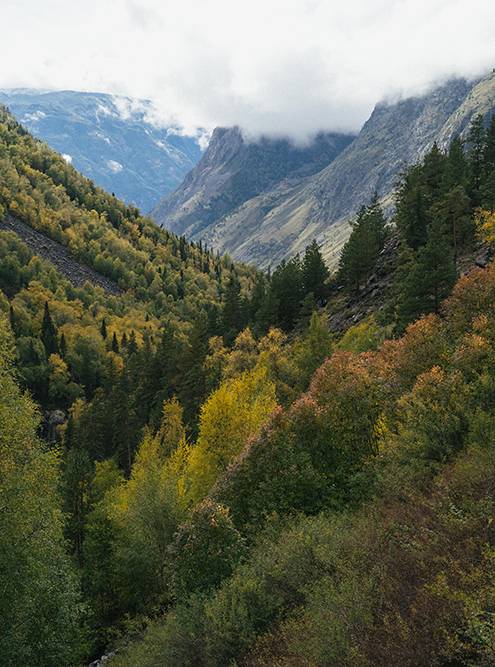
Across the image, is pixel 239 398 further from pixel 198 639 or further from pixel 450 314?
pixel 198 639

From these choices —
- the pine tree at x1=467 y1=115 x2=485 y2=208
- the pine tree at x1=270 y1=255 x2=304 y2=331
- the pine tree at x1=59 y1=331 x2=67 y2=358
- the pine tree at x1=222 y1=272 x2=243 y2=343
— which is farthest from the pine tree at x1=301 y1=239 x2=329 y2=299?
the pine tree at x1=59 y1=331 x2=67 y2=358

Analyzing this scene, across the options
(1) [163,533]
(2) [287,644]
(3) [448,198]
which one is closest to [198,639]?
(2) [287,644]

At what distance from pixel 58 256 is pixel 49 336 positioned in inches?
2565

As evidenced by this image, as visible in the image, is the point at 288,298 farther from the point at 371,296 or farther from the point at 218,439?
the point at 218,439

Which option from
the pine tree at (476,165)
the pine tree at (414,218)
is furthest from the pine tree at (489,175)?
the pine tree at (414,218)

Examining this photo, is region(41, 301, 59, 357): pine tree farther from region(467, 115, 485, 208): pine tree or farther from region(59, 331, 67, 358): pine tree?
region(467, 115, 485, 208): pine tree

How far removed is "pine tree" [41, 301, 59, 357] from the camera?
130 meters

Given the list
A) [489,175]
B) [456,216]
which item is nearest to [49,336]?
[456,216]

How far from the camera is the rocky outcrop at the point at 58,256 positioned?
179 metres

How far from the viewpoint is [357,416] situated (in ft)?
98.1

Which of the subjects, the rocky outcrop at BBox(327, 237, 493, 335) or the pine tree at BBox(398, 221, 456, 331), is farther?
the rocky outcrop at BBox(327, 237, 493, 335)

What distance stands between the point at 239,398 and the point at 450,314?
2299 cm

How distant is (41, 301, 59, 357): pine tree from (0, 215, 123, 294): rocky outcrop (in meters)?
42.0

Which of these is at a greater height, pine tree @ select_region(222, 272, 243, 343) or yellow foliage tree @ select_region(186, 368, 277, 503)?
pine tree @ select_region(222, 272, 243, 343)
